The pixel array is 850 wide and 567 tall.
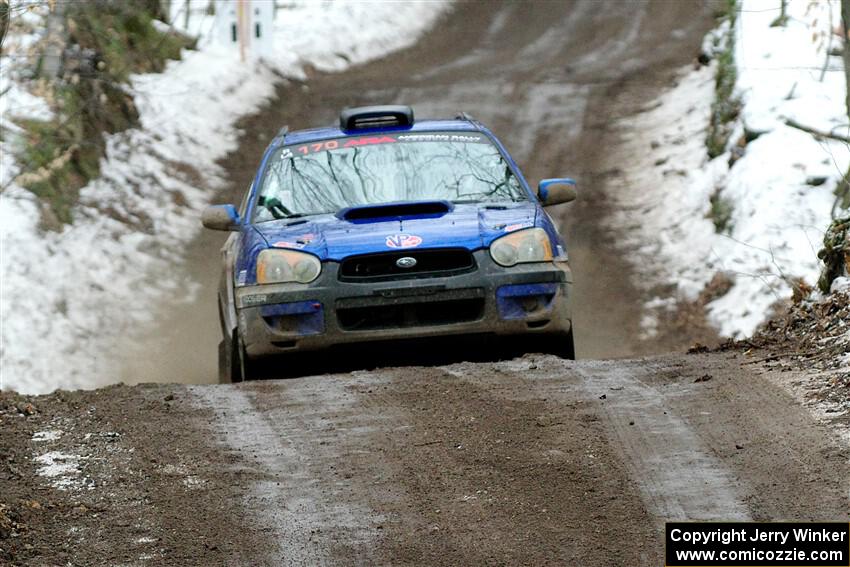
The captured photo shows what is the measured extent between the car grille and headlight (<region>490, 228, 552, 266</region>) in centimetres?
17

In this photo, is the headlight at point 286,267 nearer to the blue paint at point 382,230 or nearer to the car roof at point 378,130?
the blue paint at point 382,230

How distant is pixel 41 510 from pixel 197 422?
146 centimetres

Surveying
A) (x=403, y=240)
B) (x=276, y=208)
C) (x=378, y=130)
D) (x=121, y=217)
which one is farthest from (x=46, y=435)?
(x=121, y=217)

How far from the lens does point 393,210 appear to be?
28.9 ft

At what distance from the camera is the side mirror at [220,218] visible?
9086 mm

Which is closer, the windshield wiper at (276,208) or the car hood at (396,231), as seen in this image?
the car hood at (396,231)

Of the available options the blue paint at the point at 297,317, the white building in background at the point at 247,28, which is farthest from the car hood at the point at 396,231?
the white building in background at the point at 247,28

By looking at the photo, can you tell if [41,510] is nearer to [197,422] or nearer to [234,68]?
[197,422]

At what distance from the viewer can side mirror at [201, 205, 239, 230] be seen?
29.8 feet

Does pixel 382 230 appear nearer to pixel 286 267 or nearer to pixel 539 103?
pixel 286 267

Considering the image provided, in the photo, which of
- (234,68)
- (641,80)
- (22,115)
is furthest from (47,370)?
(641,80)

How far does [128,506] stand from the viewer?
18.1ft

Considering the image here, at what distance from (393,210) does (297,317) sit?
1009mm

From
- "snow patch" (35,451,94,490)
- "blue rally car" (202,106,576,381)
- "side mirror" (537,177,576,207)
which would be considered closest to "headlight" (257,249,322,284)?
"blue rally car" (202,106,576,381)
